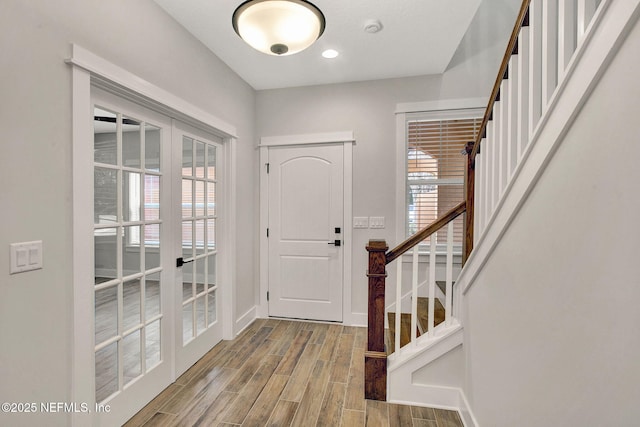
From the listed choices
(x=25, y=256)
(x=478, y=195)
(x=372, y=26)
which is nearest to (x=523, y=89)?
(x=478, y=195)

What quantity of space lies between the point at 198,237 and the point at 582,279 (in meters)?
2.51

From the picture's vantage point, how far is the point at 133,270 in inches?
76.6

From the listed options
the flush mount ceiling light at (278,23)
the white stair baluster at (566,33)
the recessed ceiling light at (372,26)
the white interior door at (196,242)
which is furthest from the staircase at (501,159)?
the white interior door at (196,242)

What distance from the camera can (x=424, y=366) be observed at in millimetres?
2018

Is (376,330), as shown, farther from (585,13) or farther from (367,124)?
(367,124)

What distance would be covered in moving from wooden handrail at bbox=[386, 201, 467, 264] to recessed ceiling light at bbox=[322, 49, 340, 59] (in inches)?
68.1

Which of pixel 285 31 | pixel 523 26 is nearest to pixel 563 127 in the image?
pixel 523 26

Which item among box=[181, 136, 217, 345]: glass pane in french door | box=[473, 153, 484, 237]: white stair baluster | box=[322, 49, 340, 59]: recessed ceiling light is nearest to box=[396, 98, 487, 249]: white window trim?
box=[322, 49, 340, 59]: recessed ceiling light

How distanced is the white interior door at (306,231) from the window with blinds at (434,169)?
0.78m

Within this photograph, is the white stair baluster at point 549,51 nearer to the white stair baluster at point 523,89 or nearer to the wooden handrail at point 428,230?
the white stair baluster at point 523,89

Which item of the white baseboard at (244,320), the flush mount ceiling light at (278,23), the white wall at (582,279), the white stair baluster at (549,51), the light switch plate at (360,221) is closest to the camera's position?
the white wall at (582,279)

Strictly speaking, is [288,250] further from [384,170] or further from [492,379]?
[492,379]

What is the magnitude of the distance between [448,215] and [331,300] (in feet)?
6.00

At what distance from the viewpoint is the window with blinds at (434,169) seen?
10.7ft
